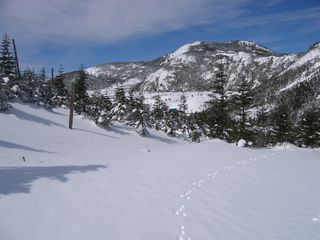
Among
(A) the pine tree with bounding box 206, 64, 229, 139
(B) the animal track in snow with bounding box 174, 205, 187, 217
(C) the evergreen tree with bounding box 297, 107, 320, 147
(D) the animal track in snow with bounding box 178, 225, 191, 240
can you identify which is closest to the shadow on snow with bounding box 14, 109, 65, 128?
(A) the pine tree with bounding box 206, 64, 229, 139

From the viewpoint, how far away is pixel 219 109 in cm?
3447

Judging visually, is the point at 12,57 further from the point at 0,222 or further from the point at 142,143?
the point at 0,222

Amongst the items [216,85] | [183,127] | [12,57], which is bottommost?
[183,127]

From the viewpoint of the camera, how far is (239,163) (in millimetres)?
15516

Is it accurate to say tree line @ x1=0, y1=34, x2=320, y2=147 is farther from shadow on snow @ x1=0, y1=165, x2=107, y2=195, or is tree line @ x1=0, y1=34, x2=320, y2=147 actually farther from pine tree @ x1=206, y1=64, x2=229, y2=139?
shadow on snow @ x1=0, y1=165, x2=107, y2=195

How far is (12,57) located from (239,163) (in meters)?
32.3

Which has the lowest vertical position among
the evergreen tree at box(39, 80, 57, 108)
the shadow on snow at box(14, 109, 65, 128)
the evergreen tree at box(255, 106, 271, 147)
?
the evergreen tree at box(255, 106, 271, 147)

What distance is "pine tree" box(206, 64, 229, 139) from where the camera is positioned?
1342 inches

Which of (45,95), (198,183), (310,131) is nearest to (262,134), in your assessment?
(310,131)

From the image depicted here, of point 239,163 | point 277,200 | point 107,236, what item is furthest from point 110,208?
point 239,163

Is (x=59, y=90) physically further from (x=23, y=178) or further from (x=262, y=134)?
(x=23, y=178)

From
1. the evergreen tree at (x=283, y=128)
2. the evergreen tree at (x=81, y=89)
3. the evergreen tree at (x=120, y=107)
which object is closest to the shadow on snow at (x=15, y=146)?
the evergreen tree at (x=81, y=89)

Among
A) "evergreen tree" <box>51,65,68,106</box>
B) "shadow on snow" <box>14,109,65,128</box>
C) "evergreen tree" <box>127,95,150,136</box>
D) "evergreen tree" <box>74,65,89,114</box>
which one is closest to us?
"shadow on snow" <box>14,109,65,128</box>

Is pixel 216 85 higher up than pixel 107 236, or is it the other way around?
pixel 216 85
